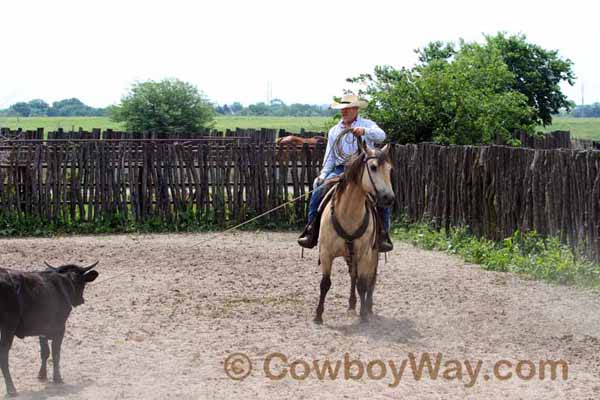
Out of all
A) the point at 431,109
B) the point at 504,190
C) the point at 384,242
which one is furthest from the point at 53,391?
the point at 431,109

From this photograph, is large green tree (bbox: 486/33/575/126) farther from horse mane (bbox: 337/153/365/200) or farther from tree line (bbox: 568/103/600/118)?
tree line (bbox: 568/103/600/118)

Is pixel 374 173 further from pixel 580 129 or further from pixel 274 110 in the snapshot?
pixel 274 110

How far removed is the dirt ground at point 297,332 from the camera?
7105 millimetres

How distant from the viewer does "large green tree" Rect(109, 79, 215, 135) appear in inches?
1630

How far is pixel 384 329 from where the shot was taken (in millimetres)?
9242

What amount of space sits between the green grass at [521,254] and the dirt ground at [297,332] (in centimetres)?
29

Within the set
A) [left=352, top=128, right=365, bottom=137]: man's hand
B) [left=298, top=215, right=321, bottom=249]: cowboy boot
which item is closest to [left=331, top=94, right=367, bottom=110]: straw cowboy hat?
[left=352, top=128, right=365, bottom=137]: man's hand

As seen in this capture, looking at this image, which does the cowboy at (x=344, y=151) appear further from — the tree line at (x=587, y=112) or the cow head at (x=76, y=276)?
the tree line at (x=587, y=112)

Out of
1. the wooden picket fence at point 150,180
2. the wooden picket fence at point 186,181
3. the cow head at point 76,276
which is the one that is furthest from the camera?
the wooden picket fence at point 150,180

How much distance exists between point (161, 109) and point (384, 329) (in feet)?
110

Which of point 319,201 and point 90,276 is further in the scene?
point 319,201

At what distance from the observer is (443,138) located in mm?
19453

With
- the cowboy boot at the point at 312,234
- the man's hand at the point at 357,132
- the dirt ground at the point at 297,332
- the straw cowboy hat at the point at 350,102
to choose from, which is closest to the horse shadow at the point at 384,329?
the dirt ground at the point at 297,332

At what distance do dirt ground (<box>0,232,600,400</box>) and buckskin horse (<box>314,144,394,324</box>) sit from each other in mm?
419
